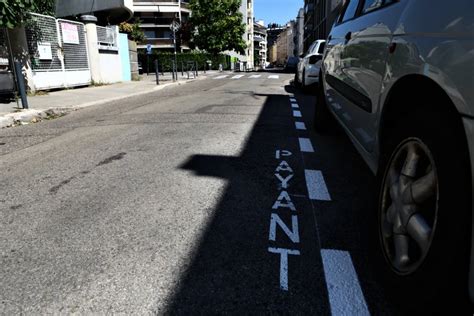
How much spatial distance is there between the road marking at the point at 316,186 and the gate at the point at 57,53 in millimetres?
11524

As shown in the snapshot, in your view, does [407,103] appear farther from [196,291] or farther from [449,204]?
[196,291]

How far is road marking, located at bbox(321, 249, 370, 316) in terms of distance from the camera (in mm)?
1912

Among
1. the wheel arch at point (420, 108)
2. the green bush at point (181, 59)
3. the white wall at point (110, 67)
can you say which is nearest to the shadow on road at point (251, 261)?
the wheel arch at point (420, 108)

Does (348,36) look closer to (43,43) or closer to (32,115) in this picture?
(32,115)

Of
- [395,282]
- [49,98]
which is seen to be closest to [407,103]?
[395,282]

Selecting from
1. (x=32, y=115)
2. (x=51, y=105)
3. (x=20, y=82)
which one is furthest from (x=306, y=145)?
(x=51, y=105)

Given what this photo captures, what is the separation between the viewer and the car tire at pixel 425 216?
1.41m

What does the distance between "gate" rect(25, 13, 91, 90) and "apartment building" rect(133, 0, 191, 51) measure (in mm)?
49508

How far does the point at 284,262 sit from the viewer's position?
2330mm

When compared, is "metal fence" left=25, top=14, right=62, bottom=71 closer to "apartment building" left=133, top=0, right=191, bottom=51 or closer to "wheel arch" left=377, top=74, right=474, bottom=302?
"wheel arch" left=377, top=74, right=474, bottom=302

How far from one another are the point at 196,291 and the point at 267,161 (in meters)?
2.56

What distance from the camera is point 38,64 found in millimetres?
12617

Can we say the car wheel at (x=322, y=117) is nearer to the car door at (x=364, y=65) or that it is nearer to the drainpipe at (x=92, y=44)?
the car door at (x=364, y=65)

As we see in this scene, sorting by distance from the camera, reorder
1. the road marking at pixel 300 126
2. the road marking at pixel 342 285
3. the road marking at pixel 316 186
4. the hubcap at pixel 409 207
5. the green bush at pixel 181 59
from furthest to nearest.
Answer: the green bush at pixel 181 59 < the road marking at pixel 300 126 < the road marking at pixel 316 186 < the road marking at pixel 342 285 < the hubcap at pixel 409 207
